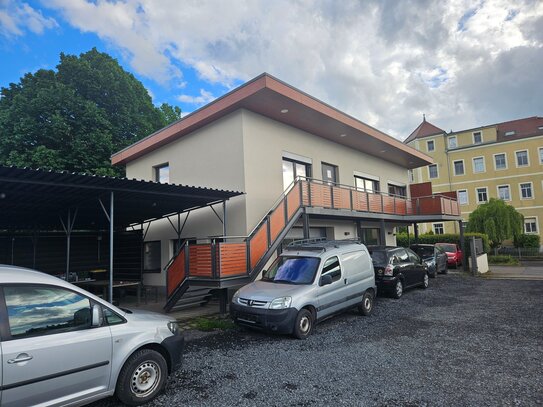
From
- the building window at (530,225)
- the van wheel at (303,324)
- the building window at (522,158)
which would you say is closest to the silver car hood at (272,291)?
the van wheel at (303,324)

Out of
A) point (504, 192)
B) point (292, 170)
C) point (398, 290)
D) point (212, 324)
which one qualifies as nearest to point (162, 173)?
point (292, 170)

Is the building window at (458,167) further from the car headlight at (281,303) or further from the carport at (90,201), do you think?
the car headlight at (281,303)

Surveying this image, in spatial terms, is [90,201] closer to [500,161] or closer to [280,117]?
[280,117]

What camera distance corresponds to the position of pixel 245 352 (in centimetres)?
607

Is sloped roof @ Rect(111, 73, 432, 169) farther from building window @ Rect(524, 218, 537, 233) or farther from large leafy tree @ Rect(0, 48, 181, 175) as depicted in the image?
building window @ Rect(524, 218, 537, 233)

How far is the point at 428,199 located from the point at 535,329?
11.8 m

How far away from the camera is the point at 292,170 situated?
13641 millimetres

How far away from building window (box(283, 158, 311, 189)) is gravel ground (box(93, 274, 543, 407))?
19.7 feet

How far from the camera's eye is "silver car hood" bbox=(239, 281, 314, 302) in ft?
22.3

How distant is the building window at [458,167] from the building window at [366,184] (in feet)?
94.7

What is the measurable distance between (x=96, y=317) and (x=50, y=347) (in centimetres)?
52

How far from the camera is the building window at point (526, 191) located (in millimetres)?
37562

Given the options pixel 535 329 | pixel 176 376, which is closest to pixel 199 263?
pixel 176 376

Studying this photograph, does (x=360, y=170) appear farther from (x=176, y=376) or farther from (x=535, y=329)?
(x=176, y=376)
